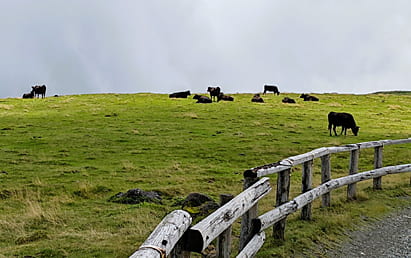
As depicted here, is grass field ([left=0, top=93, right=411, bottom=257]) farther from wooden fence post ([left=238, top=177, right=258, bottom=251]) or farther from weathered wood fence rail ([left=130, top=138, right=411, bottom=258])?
wooden fence post ([left=238, top=177, right=258, bottom=251])

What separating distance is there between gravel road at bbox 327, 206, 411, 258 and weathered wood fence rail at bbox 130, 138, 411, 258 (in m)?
1.10

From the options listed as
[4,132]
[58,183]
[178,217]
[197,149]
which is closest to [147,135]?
[197,149]

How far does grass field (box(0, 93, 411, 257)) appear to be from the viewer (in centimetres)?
830

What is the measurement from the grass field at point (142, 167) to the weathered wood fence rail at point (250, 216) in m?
0.64

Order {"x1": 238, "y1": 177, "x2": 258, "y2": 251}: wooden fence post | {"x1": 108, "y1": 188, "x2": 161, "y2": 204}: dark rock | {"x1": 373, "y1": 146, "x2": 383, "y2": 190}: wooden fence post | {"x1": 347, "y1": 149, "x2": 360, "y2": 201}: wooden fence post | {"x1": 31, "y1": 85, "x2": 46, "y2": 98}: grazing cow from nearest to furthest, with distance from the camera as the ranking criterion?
{"x1": 238, "y1": 177, "x2": 258, "y2": 251}: wooden fence post < {"x1": 347, "y1": 149, "x2": 360, "y2": 201}: wooden fence post < {"x1": 108, "y1": 188, "x2": 161, "y2": 204}: dark rock < {"x1": 373, "y1": 146, "x2": 383, "y2": 190}: wooden fence post < {"x1": 31, "y1": 85, "x2": 46, "y2": 98}: grazing cow

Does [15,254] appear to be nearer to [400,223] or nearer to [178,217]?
[178,217]

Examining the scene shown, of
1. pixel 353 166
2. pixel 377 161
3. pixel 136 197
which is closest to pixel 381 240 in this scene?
pixel 353 166

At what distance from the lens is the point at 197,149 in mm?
21469

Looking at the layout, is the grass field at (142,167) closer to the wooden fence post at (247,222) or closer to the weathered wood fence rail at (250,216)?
the weathered wood fence rail at (250,216)

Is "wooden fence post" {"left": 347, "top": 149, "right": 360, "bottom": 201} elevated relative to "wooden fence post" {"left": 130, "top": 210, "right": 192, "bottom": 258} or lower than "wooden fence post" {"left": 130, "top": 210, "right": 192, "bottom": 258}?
lower

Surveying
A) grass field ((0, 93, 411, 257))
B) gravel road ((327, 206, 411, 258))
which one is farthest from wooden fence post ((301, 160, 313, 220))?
gravel road ((327, 206, 411, 258))

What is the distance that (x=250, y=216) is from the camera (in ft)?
20.5

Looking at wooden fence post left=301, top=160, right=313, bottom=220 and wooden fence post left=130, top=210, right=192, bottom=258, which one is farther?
wooden fence post left=301, top=160, right=313, bottom=220

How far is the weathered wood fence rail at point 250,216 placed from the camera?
3385mm
